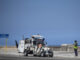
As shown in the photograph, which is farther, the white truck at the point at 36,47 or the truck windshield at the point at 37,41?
the truck windshield at the point at 37,41

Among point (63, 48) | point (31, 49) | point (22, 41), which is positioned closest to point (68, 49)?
point (63, 48)

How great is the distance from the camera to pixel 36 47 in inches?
1325

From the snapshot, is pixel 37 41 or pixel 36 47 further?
pixel 37 41

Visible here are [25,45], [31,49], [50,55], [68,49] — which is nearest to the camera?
[50,55]

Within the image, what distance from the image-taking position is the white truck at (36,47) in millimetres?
31797

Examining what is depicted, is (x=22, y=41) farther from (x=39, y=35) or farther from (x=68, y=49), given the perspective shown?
(x=68, y=49)

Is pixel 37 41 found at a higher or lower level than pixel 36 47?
higher

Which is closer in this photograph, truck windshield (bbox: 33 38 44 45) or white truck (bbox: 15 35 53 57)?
white truck (bbox: 15 35 53 57)

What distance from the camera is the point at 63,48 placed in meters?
47.5

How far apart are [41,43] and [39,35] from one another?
1743 mm

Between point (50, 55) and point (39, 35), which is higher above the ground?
point (39, 35)

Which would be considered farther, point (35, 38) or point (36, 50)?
point (35, 38)

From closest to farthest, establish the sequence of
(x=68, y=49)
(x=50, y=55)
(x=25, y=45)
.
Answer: (x=50, y=55)
(x=25, y=45)
(x=68, y=49)

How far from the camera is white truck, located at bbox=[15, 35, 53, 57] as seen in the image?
3180 cm
